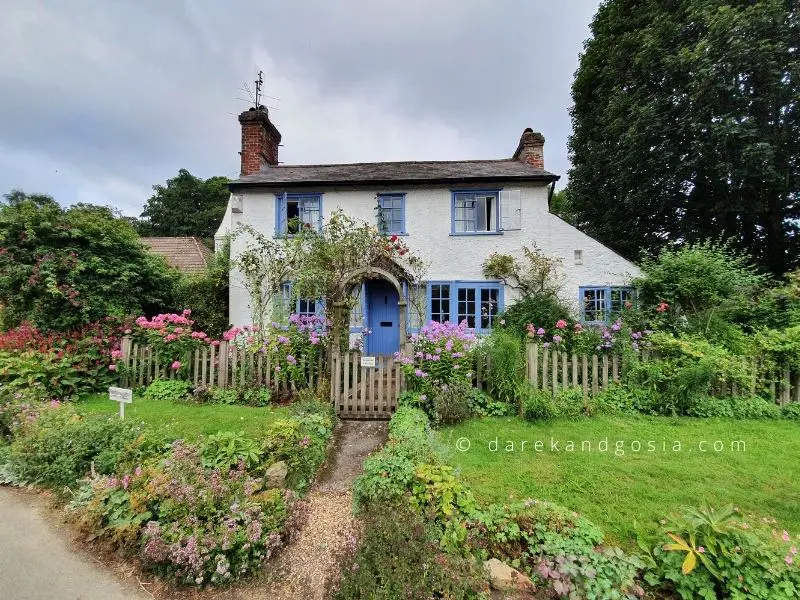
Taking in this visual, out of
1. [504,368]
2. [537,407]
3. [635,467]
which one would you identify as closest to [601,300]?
[504,368]

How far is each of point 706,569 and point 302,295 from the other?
8.36 m

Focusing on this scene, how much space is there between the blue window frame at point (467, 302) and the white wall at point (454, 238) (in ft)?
0.88

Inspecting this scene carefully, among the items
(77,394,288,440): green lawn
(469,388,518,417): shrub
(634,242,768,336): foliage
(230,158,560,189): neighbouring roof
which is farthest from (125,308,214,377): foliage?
(634,242,768,336): foliage

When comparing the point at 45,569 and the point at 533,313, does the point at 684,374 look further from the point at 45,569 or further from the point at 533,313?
the point at 45,569

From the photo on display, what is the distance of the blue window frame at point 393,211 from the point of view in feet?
34.9

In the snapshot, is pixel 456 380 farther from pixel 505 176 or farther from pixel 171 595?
pixel 505 176

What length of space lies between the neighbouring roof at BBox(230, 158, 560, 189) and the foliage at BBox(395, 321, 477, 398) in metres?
5.93

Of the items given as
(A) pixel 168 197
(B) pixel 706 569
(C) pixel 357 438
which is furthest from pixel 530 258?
(A) pixel 168 197

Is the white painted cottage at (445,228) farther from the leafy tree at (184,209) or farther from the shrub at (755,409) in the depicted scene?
the leafy tree at (184,209)

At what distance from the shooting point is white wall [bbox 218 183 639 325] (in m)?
10.2

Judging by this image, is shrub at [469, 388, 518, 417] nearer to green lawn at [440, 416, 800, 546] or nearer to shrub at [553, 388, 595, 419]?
green lawn at [440, 416, 800, 546]

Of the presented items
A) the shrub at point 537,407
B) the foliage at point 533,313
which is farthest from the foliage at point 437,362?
the foliage at point 533,313

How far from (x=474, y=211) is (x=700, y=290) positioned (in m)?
6.10

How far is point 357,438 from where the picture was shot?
5.59m
